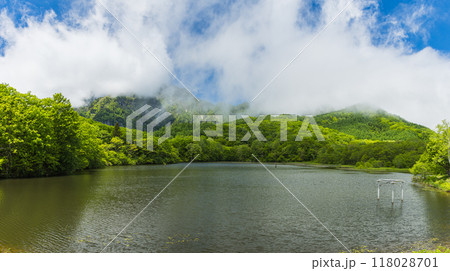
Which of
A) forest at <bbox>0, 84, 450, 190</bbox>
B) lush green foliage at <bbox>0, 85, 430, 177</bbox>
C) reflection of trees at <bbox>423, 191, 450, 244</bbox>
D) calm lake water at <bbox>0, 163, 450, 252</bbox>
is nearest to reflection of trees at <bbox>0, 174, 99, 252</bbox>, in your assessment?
calm lake water at <bbox>0, 163, 450, 252</bbox>

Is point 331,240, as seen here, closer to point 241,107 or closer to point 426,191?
point 426,191

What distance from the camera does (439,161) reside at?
40250 mm

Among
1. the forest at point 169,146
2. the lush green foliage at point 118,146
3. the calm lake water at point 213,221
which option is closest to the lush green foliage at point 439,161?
the forest at point 169,146

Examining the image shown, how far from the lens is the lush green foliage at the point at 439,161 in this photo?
1581 inches

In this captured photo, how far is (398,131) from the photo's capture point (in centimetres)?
17250

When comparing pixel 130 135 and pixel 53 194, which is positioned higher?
pixel 130 135

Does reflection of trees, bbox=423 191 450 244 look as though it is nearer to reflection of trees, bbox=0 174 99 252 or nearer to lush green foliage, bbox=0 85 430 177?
reflection of trees, bbox=0 174 99 252

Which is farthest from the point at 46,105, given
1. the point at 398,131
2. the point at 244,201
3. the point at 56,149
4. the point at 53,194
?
the point at 398,131

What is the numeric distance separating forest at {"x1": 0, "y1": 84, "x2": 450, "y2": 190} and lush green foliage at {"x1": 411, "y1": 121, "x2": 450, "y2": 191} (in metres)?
0.11

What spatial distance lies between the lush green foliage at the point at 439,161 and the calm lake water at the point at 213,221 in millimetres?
8643

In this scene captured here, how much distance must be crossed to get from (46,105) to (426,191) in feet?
179

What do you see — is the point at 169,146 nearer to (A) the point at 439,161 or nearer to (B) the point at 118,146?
(B) the point at 118,146

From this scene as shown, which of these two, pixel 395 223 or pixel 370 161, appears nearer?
pixel 395 223

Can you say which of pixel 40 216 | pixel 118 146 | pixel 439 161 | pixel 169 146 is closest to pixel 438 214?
pixel 439 161
